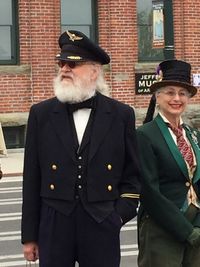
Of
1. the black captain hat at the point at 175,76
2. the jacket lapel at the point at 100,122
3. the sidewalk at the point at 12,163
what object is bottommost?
the sidewalk at the point at 12,163

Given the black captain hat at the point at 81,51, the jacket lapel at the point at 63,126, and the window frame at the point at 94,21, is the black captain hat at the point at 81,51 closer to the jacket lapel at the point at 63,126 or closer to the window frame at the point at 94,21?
the jacket lapel at the point at 63,126

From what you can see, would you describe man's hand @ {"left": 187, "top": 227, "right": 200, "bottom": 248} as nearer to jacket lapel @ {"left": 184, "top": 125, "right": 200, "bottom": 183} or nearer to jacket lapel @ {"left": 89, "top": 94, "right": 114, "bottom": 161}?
jacket lapel @ {"left": 184, "top": 125, "right": 200, "bottom": 183}

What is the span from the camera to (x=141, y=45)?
18609 mm

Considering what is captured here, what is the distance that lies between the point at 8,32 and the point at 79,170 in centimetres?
1464

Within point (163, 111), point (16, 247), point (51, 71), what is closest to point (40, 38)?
point (51, 71)

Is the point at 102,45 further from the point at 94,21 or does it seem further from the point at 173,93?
the point at 173,93

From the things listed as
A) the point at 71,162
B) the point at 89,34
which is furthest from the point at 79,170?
the point at 89,34

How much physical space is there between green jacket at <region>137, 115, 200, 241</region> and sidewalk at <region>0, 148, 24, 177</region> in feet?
35.1

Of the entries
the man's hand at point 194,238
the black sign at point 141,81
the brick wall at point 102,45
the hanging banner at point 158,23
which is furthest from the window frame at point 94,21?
the man's hand at point 194,238

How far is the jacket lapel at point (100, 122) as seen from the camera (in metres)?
3.44

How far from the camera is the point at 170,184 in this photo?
3691mm

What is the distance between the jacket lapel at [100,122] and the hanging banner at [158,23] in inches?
396

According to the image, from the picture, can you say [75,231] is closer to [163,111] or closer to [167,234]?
[167,234]

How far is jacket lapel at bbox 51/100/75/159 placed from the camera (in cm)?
343
